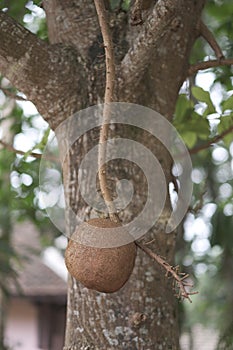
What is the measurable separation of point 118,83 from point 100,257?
81 centimetres

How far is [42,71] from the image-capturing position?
2207 millimetres

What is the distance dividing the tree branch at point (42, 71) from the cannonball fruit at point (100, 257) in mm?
750

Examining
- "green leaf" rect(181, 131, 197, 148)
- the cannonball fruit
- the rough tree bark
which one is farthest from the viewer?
"green leaf" rect(181, 131, 197, 148)

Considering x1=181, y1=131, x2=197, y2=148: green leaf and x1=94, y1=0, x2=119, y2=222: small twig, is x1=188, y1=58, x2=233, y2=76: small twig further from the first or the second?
x1=94, y1=0, x2=119, y2=222: small twig

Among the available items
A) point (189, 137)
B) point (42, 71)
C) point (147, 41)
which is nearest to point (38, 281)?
point (189, 137)

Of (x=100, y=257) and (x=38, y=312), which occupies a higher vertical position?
(x=38, y=312)

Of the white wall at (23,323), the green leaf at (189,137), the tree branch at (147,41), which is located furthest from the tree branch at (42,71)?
the white wall at (23,323)

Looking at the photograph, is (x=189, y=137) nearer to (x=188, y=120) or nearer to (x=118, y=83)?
(x=188, y=120)

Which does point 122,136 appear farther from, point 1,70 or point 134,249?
point 134,249

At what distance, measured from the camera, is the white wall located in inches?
431

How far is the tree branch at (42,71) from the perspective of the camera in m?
2.15

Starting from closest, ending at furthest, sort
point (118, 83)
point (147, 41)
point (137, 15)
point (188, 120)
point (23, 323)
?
point (137, 15), point (147, 41), point (118, 83), point (188, 120), point (23, 323)

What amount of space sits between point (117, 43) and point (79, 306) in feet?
2.95

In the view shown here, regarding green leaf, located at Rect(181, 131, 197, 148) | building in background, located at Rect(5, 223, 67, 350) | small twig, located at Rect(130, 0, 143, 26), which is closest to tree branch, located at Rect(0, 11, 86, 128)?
small twig, located at Rect(130, 0, 143, 26)
